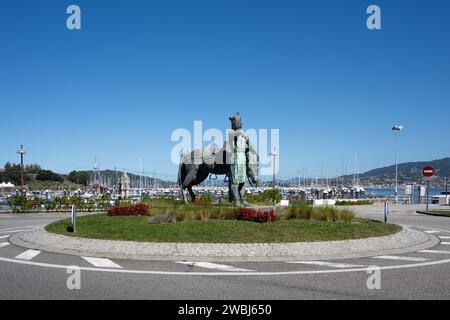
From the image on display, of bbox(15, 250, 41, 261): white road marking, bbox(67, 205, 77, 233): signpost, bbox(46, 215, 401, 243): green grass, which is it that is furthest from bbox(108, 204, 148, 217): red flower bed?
bbox(15, 250, 41, 261): white road marking

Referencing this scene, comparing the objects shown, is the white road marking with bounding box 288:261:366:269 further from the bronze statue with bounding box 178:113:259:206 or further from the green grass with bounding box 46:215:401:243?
the bronze statue with bounding box 178:113:259:206

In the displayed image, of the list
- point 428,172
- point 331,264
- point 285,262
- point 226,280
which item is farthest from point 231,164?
point 428,172

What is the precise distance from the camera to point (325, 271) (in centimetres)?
916

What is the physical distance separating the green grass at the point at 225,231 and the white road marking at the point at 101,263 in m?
1.89

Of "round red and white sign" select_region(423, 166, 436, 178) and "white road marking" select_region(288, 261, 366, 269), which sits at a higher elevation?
"round red and white sign" select_region(423, 166, 436, 178)

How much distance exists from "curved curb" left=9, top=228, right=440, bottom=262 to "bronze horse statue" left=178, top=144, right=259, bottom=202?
897 cm

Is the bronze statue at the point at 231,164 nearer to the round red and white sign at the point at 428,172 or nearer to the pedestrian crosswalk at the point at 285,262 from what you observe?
the pedestrian crosswalk at the point at 285,262

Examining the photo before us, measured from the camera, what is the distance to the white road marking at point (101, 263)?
970cm

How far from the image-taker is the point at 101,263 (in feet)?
33.0

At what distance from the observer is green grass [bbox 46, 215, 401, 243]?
12.4 metres

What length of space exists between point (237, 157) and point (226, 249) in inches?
353
